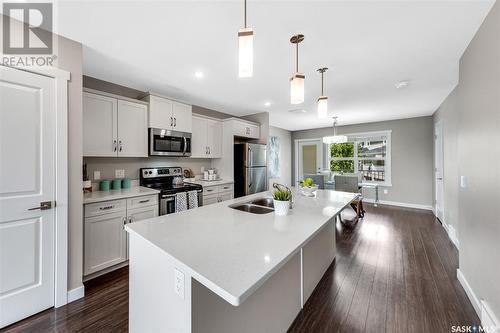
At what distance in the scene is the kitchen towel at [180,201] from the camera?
2.85 m

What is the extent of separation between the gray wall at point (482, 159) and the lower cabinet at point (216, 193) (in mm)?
3180

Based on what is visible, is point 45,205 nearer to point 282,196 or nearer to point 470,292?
point 282,196

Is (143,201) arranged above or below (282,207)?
below

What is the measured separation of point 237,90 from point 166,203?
2047 millimetres

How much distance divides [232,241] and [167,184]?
2.52 metres

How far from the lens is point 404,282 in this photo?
2127 millimetres

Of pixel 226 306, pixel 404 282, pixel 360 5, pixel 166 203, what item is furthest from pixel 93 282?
pixel 360 5

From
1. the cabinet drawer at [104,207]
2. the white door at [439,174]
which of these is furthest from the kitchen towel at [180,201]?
the white door at [439,174]

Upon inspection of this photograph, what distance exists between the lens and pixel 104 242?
7.28 feet

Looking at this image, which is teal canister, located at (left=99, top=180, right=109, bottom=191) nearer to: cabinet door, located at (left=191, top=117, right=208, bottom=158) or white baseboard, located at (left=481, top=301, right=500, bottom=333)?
cabinet door, located at (left=191, top=117, right=208, bottom=158)

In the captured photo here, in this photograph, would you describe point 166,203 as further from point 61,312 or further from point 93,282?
point 61,312

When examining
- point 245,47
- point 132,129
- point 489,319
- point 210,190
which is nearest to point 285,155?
point 210,190

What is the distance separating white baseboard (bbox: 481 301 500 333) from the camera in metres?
1.37

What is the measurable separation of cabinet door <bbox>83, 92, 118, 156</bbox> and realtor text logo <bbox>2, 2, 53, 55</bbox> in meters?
0.68
